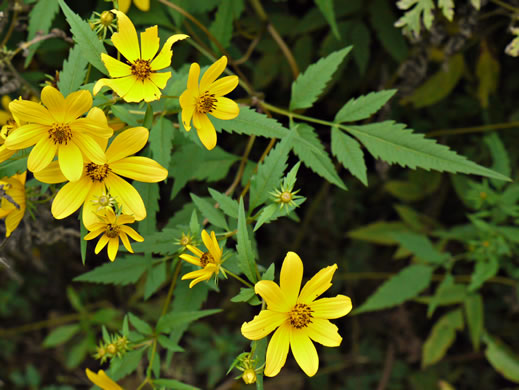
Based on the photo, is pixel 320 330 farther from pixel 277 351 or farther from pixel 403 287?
pixel 403 287

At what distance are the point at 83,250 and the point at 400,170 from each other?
208 centimetres

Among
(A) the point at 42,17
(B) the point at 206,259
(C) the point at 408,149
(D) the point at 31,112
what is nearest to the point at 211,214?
(B) the point at 206,259

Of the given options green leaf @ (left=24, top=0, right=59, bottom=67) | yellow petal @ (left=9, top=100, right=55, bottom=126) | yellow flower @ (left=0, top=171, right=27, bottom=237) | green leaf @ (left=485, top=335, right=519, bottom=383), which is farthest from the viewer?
green leaf @ (left=485, top=335, right=519, bottom=383)

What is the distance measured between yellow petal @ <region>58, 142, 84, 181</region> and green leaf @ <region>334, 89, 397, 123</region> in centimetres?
90

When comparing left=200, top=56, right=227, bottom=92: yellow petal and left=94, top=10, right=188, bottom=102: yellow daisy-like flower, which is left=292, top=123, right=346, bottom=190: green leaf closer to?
left=200, top=56, right=227, bottom=92: yellow petal

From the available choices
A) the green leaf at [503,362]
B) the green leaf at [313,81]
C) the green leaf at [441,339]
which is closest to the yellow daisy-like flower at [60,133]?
the green leaf at [313,81]

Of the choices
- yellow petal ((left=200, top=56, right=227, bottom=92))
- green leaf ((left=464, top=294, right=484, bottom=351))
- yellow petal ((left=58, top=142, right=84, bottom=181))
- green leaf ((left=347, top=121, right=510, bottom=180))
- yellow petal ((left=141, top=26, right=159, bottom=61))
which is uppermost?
yellow petal ((left=141, top=26, right=159, bottom=61))

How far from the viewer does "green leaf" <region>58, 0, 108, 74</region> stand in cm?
112

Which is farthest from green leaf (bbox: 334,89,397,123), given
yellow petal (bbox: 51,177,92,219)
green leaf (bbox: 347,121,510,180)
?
yellow petal (bbox: 51,177,92,219)

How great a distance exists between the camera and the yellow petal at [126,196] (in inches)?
46.6

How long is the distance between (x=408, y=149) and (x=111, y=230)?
3.11ft

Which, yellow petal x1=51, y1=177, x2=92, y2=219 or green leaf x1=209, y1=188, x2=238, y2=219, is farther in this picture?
green leaf x1=209, y1=188, x2=238, y2=219

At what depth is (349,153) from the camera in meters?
1.57

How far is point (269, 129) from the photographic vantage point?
4.45 feet
